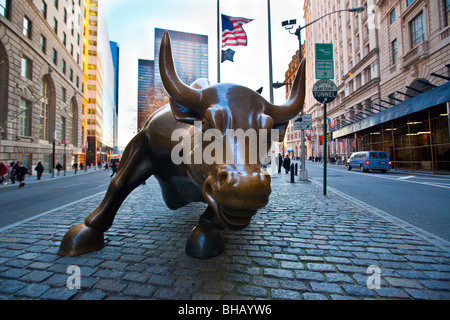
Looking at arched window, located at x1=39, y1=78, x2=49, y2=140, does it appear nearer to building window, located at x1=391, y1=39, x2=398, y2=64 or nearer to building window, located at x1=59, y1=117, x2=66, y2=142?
building window, located at x1=59, y1=117, x2=66, y2=142

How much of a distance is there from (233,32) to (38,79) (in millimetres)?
21899

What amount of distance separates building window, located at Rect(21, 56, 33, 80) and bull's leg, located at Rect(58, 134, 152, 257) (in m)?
25.7

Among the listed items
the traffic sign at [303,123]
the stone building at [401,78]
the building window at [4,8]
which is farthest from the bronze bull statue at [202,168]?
the building window at [4,8]

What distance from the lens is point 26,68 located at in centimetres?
2086

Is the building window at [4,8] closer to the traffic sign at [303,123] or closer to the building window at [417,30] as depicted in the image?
the traffic sign at [303,123]

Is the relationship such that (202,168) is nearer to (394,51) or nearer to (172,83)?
(172,83)

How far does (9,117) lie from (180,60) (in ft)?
56.7

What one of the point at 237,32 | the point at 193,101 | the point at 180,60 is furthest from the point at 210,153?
the point at 180,60

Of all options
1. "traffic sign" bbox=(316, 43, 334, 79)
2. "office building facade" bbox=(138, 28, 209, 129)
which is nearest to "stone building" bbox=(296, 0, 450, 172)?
"traffic sign" bbox=(316, 43, 334, 79)

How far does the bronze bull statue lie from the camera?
1630 millimetres

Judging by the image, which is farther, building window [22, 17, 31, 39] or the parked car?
building window [22, 17, 31, 39]

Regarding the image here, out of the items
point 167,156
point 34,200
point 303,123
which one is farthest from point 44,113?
point 167,156

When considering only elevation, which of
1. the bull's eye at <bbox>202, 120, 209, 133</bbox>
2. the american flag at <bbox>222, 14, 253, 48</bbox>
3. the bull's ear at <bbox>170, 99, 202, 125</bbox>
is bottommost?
the bull's eye at <bbox>202, 120, 209, 133</bbox>
